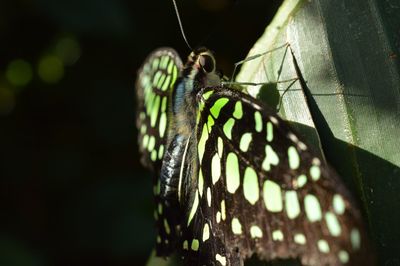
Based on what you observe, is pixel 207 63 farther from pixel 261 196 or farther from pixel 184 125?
pixel 261 196

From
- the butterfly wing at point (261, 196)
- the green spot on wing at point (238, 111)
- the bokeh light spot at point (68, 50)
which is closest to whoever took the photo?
the butterfly wing at point (261, 196)

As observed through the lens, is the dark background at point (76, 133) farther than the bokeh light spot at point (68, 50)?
No

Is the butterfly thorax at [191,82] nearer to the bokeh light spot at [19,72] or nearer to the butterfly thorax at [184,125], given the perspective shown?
the butterfly thorax at [184,125]

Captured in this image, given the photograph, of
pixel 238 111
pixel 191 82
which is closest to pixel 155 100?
pixel 191 82

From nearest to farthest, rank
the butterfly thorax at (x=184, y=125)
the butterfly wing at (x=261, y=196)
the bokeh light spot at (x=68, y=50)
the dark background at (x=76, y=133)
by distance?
the butterfly wing at (x=261, y=196), the butterfly thorax at (x=184, y=125), the dark background at (x=76, y=133), the bokeh light spot at (x=68, y=50)

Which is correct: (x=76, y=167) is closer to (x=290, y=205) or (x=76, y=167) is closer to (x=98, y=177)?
(x=98, y=177)

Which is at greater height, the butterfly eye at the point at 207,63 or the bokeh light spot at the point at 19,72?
the bokeh light spot at the point at 19,72

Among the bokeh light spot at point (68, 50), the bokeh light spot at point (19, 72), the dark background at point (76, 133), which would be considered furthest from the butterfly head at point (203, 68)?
the bokeh light spot at point (19, 72)

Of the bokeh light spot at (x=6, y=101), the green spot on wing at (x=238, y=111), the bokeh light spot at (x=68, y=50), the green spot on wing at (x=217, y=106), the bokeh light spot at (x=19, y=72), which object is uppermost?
the bokeh light spot at (x=68, y=50)

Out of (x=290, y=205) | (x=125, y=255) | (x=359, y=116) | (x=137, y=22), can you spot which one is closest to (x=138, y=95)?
(x=137, y=22)
